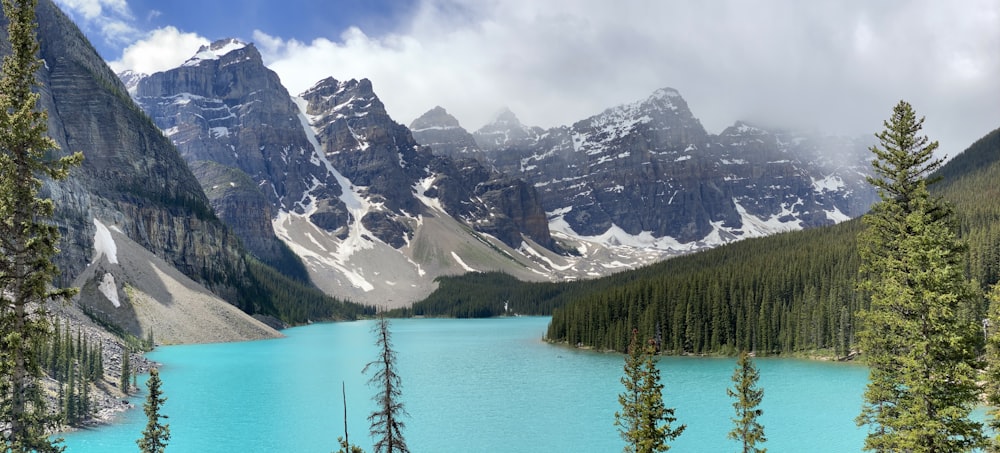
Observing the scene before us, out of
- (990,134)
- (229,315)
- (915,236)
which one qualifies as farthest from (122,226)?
(990,134)

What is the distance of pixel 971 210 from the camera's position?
101625 millimetres

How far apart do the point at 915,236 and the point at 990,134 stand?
176 meters

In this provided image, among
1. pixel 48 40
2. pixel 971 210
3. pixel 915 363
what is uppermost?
pixel 48 40

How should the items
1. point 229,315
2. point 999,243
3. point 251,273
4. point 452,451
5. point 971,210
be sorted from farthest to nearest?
point 251,273 < point 229,315 < point 971,210 < point 999,243 < point 452,451

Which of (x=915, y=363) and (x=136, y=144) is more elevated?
(x=136, y=144)

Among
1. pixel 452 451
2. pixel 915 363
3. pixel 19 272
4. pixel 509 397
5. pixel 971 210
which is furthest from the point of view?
pixel 971 210

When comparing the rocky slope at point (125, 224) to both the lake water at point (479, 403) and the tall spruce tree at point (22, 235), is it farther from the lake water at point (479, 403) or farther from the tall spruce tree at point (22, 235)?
the tall spruce tree at point (22, 235)

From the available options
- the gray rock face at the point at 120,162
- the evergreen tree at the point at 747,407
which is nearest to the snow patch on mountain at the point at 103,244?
the gray rock face at the point at 120,162

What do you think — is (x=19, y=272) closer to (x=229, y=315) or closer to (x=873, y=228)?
(x=873, y=228)

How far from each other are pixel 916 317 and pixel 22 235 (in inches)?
980

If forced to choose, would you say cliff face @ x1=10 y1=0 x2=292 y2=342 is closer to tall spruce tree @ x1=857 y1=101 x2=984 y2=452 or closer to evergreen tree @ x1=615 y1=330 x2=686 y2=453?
evergreen tree @ x1=615 y1=330 x2=686 y2=453

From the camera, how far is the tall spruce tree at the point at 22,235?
15.1m

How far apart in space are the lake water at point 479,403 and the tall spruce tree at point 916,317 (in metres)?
19.9

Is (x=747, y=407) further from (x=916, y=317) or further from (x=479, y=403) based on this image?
(x=479, y=403)
